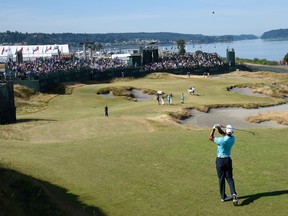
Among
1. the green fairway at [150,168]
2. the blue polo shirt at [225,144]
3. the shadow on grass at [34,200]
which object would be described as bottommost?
the green fairway at [150,168]

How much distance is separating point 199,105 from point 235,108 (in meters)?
4.04

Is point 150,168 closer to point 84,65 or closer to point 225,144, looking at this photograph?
point 225,144

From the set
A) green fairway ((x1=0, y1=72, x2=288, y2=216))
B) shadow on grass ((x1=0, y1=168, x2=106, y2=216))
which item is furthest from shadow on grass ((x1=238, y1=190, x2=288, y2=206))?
shadow on grass ((x1=0, y1=168, x2=106, y2=216))

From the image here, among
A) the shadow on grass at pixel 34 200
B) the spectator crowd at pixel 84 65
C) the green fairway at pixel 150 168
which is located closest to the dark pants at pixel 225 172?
the green fairway at pixel 150 168

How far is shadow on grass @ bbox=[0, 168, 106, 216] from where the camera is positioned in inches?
444

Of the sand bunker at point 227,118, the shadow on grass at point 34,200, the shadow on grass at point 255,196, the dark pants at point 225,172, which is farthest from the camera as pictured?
the sand bunker at point 227,118

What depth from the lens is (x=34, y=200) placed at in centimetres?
1293

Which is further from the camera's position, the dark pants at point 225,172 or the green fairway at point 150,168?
the green fairway at point 150,168

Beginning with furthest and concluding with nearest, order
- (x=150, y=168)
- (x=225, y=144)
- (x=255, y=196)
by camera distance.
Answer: (x=150, y=168) → (x=255, y=196) → (x=225, y=144)

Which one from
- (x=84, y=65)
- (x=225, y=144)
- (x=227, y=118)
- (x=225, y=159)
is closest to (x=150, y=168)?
(x=225, y=159)

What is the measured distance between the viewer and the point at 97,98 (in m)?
61.0

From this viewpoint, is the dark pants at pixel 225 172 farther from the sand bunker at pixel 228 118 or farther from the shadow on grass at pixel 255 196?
the sand bunker at pixel 228 118

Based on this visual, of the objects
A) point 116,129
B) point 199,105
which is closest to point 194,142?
point 116,129

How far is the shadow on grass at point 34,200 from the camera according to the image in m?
11.3
